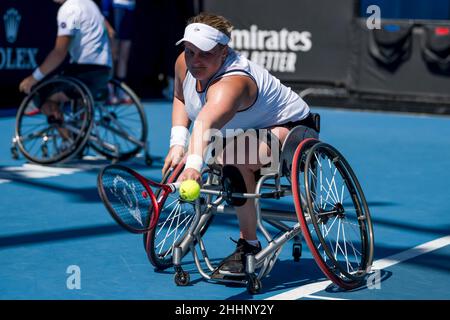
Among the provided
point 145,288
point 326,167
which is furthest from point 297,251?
point 326,167

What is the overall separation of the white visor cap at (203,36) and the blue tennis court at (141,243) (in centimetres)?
127

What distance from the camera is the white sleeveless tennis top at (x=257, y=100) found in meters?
5.15

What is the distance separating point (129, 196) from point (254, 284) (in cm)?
85

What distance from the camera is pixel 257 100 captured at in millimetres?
5184

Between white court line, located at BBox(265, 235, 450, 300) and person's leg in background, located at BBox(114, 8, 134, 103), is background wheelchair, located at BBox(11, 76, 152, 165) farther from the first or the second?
person's leg in background, located at BBox(114, 8, 134, 103)

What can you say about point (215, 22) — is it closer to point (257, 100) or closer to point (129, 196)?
point (257, 100)

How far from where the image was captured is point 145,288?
17.3 feet

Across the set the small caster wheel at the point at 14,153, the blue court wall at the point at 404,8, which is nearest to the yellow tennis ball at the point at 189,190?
the small caster wheel at the point at 14,153

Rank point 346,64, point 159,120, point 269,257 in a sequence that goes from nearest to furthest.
Result: point 269,257 → point 159,120 → point 346,64

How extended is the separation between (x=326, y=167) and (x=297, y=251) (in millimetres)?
3285

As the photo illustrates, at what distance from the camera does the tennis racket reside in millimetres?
4547

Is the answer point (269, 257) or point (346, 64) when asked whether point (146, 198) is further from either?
point (346, 64)

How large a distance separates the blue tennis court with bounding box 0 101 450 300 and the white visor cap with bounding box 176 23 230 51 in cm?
127

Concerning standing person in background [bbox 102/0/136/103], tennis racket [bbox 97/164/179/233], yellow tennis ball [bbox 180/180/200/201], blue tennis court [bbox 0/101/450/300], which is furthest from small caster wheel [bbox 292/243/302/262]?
standing person in background [bbox 102/0/136/103]
